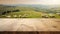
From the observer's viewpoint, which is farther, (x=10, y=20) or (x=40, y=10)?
(x=40, y=10)

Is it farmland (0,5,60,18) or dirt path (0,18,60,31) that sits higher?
farmland (0,5,60,18)

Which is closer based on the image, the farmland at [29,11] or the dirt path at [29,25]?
the dirt path at [29,25]

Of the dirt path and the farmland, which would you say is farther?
the farmland

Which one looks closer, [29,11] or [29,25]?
[29,25]

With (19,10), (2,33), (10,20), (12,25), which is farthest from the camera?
(19,10)

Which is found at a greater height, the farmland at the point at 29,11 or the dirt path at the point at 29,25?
the farmland at the point at 29,11

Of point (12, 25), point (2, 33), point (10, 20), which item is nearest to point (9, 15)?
point (10, 20)

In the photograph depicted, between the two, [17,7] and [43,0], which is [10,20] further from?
[43,0]

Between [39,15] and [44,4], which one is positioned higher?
[44,4]
